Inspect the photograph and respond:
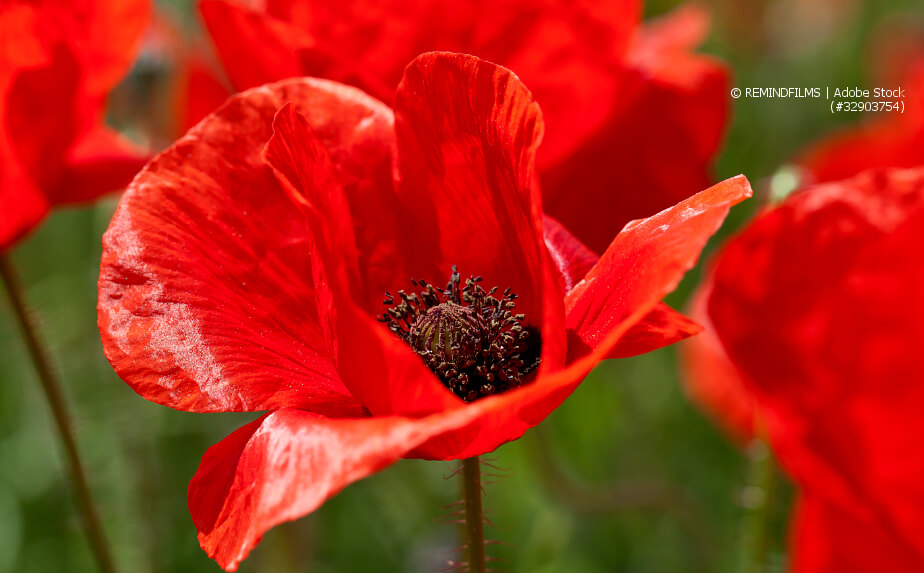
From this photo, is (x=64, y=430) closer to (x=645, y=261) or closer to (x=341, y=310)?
(x=341, y=310)

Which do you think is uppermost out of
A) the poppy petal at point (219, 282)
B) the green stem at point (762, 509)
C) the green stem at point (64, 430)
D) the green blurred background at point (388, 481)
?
the poppy petal at point (219, 282)

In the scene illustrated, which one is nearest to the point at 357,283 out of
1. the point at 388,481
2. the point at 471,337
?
the point at 471,337

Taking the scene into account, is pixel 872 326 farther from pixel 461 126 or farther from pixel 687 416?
pixel 687 416

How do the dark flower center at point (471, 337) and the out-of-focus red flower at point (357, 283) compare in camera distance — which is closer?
the out-of-focus red flower at point (357, 283)

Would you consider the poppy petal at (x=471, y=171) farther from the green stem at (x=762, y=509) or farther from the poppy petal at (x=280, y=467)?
the green stem at (x=762, y=509)

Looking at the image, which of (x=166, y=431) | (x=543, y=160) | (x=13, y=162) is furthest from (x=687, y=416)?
(x=13, y=162)

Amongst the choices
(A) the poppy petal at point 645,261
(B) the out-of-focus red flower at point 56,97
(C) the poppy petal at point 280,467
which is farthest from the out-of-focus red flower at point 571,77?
(C) the poppy petal at point 280,467

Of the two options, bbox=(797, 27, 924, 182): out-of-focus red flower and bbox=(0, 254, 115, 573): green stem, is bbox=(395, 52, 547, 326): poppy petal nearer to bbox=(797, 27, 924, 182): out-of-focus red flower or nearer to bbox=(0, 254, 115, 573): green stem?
bbox=(0, 254, 115, 573): green stem
